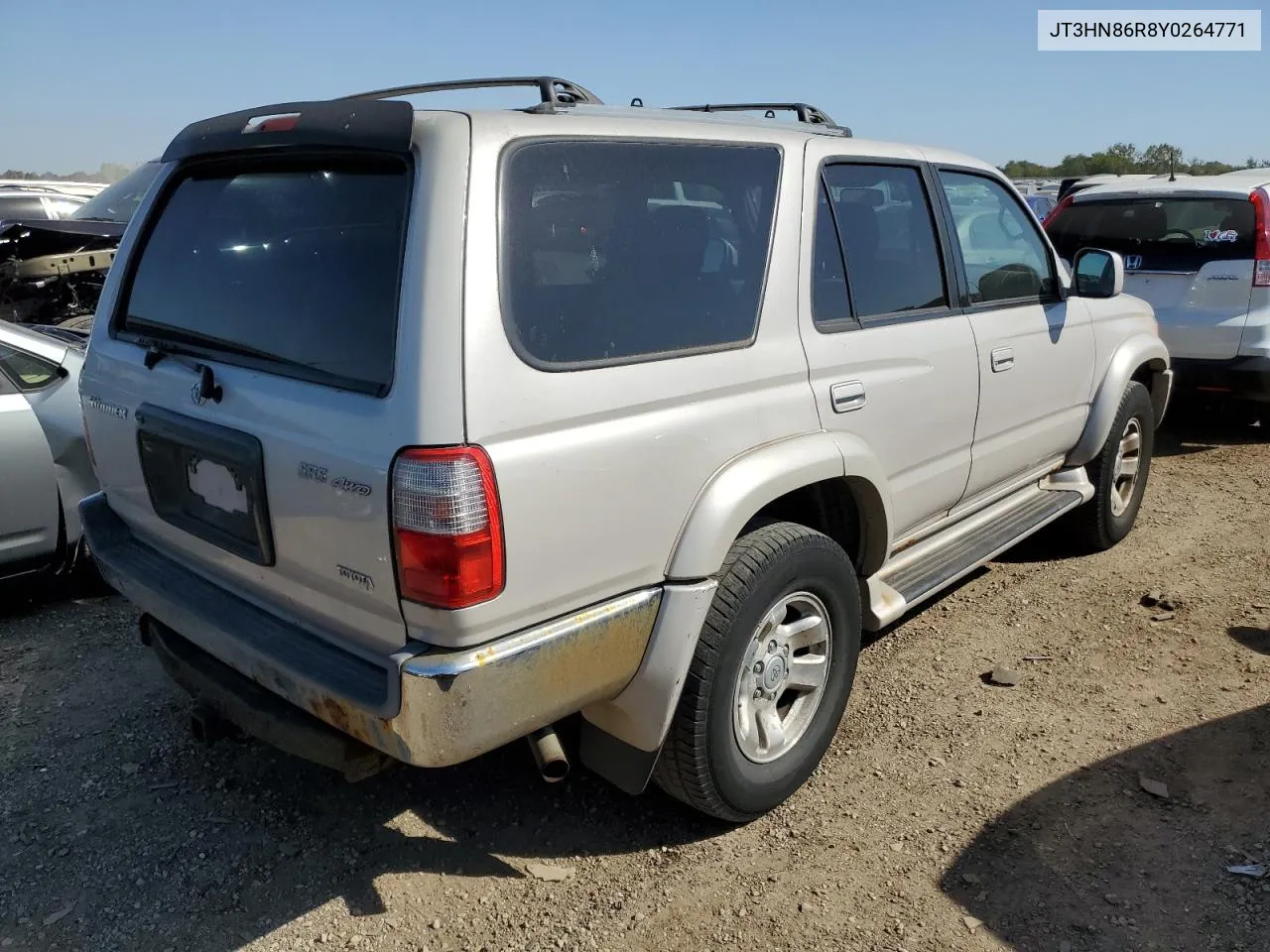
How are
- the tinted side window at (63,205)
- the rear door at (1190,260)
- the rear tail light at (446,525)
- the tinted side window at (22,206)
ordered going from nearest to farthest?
the rear tail light at (446,525), the rear door at (1190,260), the tinted side window at (22,206), the tinted side window at (63,205)

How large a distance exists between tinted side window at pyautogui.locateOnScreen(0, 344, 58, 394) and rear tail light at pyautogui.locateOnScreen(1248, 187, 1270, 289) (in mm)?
6973

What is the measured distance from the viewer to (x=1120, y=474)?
5.04 metres

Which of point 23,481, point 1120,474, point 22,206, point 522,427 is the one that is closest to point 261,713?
point 522,427

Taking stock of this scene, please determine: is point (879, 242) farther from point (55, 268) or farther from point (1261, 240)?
point (55, 268)

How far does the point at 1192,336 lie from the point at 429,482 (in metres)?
6.28

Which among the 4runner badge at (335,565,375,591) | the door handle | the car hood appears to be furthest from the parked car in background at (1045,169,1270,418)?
the car hood

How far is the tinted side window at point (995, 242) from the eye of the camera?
3.75 m

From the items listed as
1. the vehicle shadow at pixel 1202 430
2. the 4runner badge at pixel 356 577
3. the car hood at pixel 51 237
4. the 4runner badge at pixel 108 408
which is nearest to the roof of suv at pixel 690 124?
the 4runner badge at pixel 356 577

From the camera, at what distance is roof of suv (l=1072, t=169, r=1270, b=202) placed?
6.51m

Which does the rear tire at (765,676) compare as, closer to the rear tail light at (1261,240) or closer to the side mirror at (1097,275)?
the side mirror at (1097,275)

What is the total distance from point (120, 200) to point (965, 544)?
29.7ft

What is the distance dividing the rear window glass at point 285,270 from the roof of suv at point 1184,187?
6280 mm

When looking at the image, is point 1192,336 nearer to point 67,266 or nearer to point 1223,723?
point 1223,723

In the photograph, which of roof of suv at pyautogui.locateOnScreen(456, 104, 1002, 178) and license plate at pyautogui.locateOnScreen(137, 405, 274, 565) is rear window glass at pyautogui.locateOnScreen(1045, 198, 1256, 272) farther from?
license plate at pyautogui.locateOnScreen(137, 405, 274, 565)
